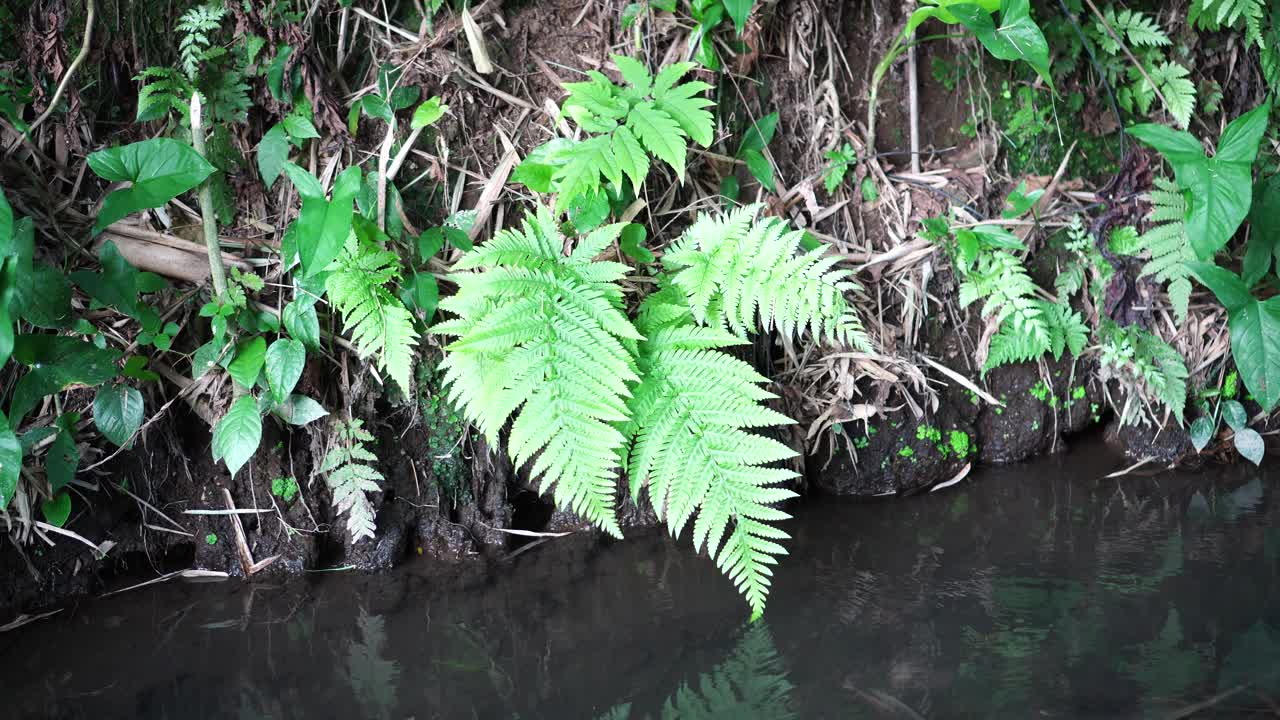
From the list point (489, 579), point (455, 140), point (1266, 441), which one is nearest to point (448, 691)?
point (489, 579)

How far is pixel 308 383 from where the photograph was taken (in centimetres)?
255

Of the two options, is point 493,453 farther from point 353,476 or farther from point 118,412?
point 118,412

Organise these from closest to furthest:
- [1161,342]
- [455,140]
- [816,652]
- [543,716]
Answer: [543,716]
[816,652]
[455,140]
[1161,342]

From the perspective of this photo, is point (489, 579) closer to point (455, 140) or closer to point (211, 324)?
point (211, 324)

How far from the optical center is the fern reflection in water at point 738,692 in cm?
193

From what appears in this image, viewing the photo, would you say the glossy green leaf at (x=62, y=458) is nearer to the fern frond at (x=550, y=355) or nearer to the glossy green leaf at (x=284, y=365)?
the glossy green leaf at (x=284, y=365)

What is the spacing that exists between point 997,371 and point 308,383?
2.18 meters

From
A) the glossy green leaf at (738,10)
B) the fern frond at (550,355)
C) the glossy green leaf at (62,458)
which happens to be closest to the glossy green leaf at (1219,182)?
the glossy green leaf at (738,10)

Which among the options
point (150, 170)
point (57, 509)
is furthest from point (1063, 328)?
point (57, 509)

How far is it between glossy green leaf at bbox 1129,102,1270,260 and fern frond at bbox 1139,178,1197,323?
0.27 metres

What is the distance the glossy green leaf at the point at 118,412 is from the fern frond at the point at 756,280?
4.79 ft

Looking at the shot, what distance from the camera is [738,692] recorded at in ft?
6.51

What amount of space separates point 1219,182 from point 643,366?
5.70ft

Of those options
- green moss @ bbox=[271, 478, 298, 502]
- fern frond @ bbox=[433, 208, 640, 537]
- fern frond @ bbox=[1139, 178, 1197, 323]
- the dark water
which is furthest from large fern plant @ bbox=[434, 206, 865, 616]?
fern frond @ bbox=[1139, 178, 1197, 323]
